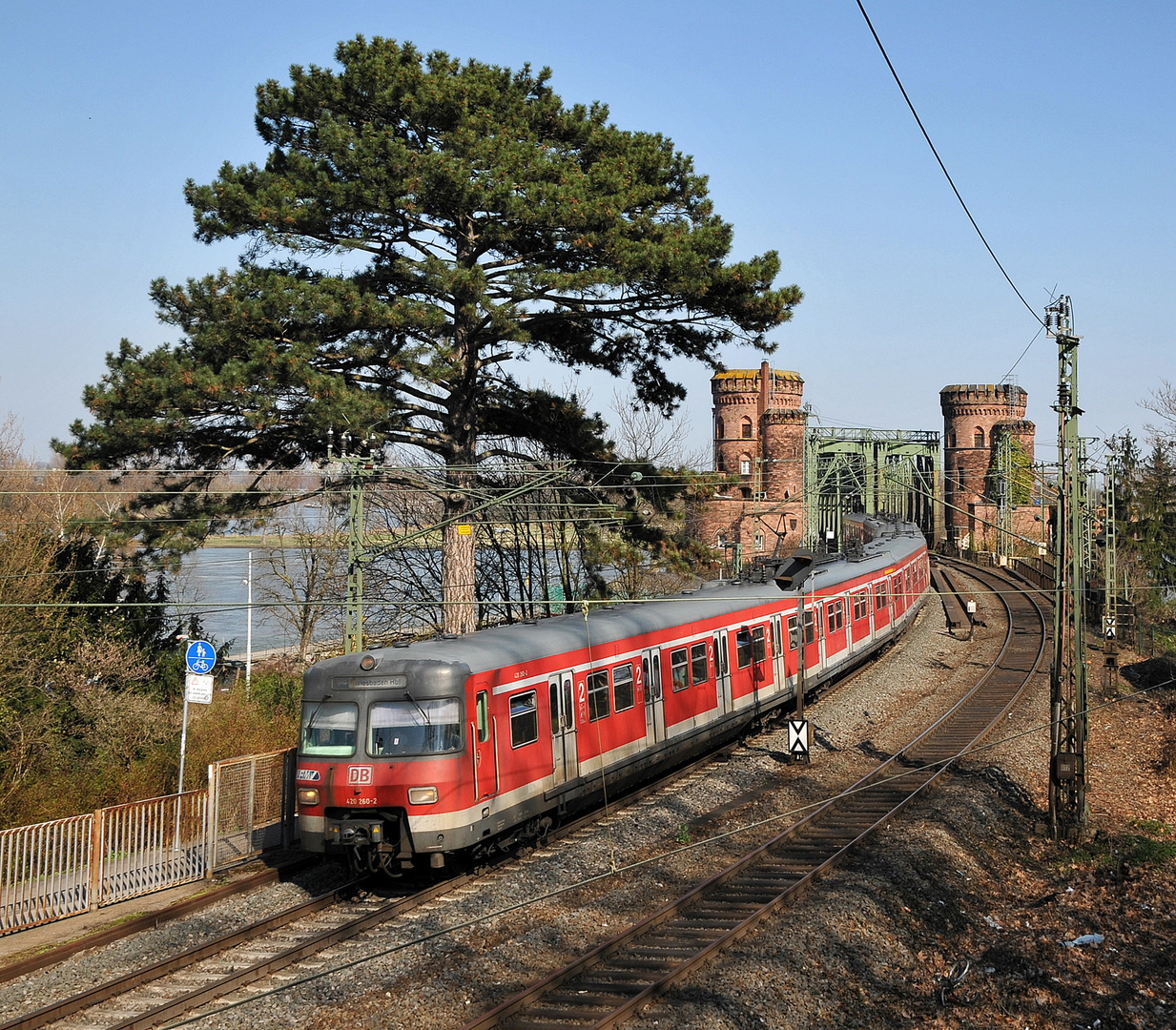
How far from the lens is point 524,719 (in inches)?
480

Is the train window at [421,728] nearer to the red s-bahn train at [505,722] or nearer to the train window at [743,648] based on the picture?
the red s-bahn train at [505,722]

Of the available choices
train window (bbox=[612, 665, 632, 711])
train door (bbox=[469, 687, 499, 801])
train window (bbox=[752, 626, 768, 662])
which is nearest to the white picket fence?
train door (bbox=[469, 687, 499, 801])

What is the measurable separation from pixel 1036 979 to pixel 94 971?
886 centimetres

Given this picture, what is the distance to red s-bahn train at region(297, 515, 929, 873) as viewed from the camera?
11.0 metres

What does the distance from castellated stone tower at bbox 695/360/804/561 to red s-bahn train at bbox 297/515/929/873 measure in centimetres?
4313

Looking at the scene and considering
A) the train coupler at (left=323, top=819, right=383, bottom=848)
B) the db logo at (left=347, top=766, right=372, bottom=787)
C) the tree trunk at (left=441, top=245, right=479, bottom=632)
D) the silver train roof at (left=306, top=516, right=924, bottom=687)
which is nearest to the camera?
the train coupler at (left=323, top=819, right=383, bottom=848)

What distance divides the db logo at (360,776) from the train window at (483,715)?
1237 millimetres

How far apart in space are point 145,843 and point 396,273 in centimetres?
1139

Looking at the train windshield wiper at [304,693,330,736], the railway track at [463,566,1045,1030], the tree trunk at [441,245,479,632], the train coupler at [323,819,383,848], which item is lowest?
the railway track at [463,566,1045,1030]

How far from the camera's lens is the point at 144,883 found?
1203cm

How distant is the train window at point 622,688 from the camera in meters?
14.3

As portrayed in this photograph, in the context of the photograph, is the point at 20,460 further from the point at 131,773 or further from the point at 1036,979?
the point at 1036,979

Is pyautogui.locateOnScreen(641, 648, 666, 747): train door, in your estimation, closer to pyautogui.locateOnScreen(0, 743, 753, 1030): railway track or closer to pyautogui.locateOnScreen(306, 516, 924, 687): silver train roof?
pyautogui.locateOnScreen(306, 516, 924, 687): silver train roof

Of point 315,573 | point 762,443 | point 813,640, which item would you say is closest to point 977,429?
point 762,443
